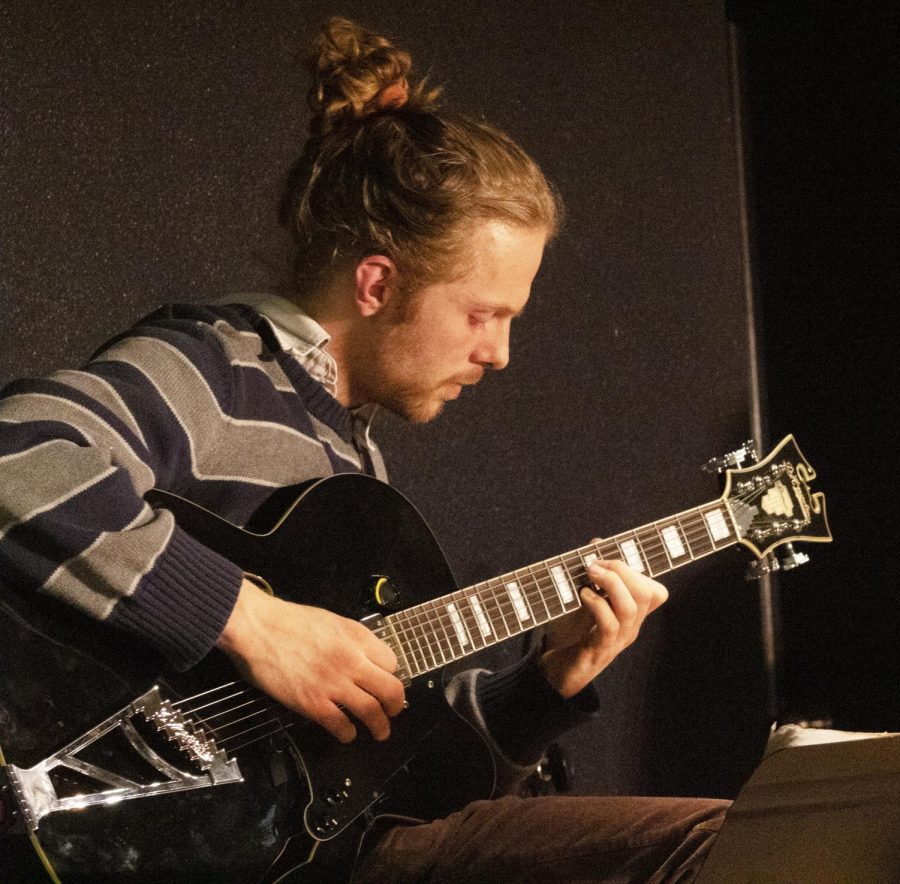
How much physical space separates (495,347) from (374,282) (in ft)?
0.57

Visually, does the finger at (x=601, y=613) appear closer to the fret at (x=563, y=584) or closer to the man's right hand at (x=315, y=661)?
the fret at (x=563, y=584)

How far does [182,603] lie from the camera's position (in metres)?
0.99

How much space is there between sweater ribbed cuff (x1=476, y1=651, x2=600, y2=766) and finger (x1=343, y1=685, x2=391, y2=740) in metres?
0.28

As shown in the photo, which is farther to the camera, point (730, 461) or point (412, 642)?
point (730, 461)

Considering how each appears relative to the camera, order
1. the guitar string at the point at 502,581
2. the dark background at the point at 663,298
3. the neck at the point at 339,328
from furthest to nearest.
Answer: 1. the dark background at the point at 663,298
2. the neck at the point at 339,328
3. the guitar string at the point at 502,581

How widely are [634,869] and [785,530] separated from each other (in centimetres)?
56

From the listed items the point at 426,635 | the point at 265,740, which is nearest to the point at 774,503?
the point at 426,635

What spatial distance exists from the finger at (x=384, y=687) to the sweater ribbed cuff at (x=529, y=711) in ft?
0.92

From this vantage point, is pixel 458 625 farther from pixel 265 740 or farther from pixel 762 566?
pixel 762 566

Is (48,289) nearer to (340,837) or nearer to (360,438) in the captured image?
(360,438)

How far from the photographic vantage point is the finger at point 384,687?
1113 millimetres

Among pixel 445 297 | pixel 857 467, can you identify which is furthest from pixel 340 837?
pixel 857 467

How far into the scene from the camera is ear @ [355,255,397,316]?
1.38 metres

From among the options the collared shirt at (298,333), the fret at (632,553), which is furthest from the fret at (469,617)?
the collared shirt at (298,333)
